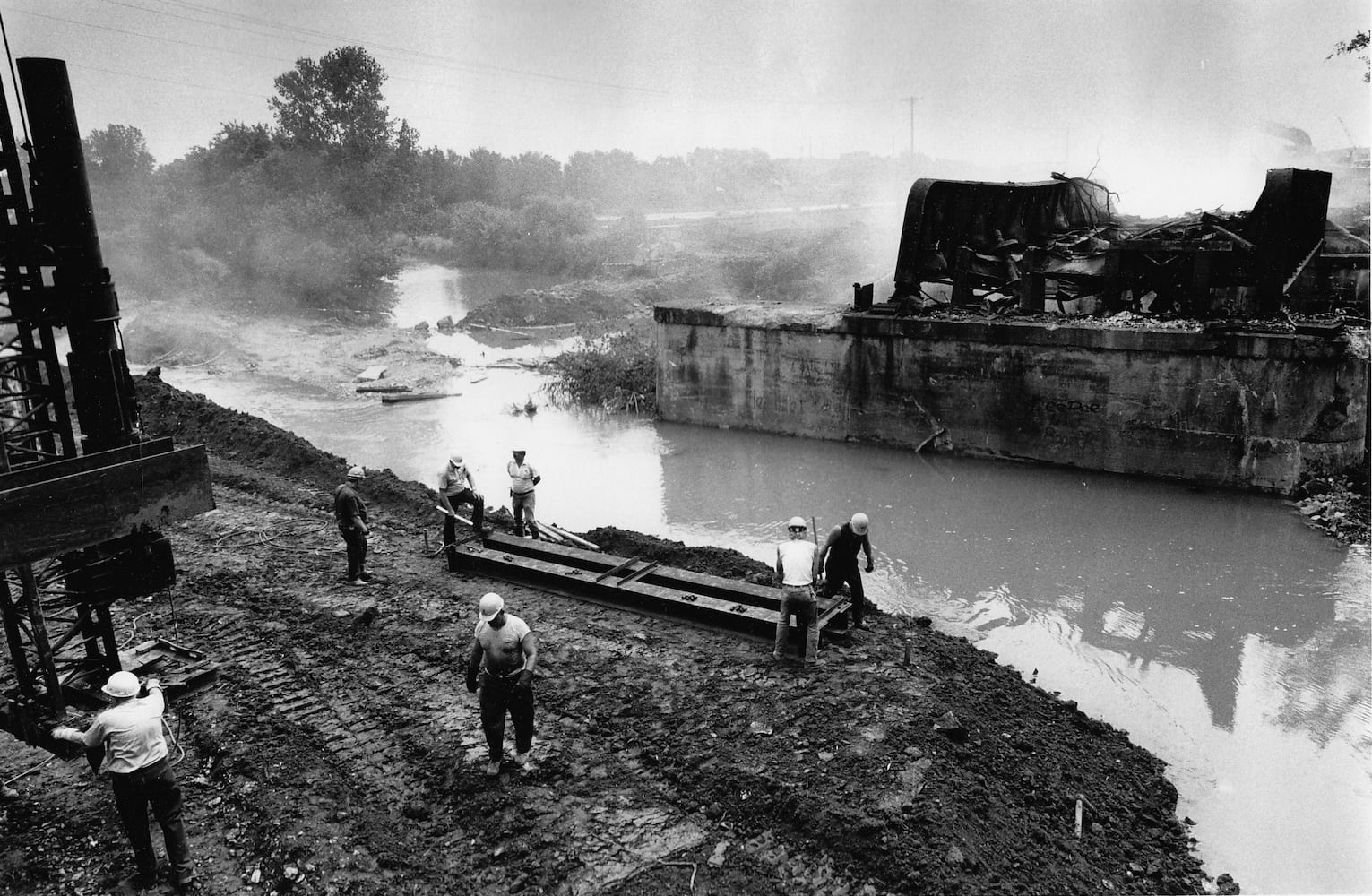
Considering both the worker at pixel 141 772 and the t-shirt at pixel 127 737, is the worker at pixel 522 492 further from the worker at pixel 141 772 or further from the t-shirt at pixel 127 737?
the t-shirt at pixel 127 737

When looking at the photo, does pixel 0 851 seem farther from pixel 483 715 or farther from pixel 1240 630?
pixel 1240 630

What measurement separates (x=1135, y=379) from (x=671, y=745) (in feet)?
36.2

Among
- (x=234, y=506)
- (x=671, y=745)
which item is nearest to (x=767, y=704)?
(x=671, y=745)

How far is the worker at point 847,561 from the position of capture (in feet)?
28.0

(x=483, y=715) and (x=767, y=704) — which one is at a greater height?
(x=483, y=715)

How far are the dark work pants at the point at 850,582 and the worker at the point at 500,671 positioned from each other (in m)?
3.22

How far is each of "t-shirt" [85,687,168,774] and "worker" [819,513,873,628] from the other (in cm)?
533

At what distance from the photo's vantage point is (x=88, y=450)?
22.3 feet

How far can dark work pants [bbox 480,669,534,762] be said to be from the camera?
6520mm

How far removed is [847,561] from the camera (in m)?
8.61

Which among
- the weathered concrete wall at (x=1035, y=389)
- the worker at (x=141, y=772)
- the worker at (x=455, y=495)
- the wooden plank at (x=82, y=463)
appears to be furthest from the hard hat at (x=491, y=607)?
the weathered concrete wall at (x=1035, y=389)

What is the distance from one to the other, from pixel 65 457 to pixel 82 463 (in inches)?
17.5

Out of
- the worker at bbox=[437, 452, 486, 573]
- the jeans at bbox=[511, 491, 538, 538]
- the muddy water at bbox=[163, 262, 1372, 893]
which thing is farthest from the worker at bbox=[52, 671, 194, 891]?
the muddy water at bbox=[163, 262, 1372, 893]

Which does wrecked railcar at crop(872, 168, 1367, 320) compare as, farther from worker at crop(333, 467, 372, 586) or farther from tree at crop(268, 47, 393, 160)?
tree at crop(268, 47, 393, 160)
